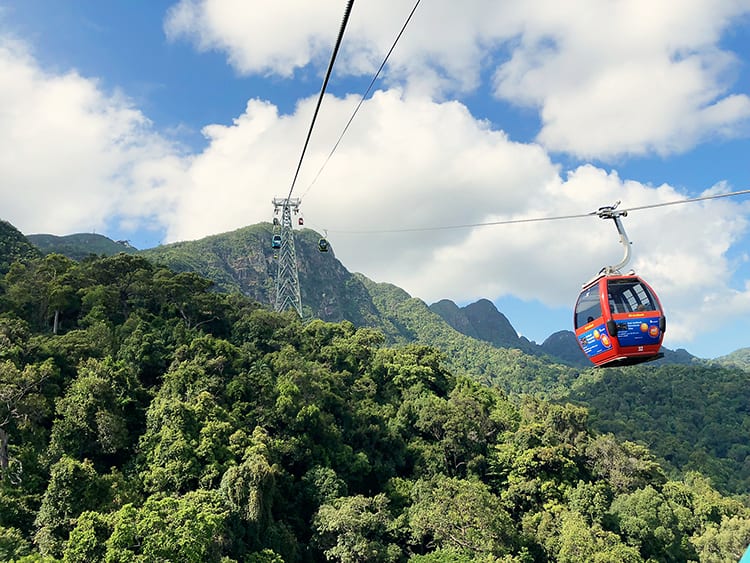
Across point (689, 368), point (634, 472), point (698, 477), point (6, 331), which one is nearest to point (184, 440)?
point (6, 331)

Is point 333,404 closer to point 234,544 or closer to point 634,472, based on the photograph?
point 234,544

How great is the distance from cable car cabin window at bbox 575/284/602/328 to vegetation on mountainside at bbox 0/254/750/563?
12388 millimetres

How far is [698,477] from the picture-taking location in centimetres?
5103

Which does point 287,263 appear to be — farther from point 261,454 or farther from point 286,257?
point 261,454

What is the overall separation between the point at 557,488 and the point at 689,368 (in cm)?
8927

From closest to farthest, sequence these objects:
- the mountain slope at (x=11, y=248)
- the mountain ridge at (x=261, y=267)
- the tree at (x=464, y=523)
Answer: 1. the tree at (x=464, y=523)
2. the mountain slope at (x=11, y=248)
3. the mountain ridge at (x=261, y=267)

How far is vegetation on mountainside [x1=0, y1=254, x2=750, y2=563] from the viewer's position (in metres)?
18.4

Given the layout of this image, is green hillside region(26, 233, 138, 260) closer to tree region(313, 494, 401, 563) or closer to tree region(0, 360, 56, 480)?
tree region(0, 360, 56, 480)

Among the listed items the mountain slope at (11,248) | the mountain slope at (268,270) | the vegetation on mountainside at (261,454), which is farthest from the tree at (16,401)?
the mountain slope at (268,270)

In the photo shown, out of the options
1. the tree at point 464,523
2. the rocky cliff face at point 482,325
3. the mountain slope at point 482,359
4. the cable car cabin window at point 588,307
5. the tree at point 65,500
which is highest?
the rocky cliff face at point 482,325

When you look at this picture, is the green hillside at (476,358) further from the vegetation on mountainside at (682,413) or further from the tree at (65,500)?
the tree at (65,500)

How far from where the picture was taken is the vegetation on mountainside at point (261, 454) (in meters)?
18.4

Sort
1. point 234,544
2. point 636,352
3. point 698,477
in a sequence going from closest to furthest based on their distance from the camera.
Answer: point 636,352
point 234,544
point 698,477

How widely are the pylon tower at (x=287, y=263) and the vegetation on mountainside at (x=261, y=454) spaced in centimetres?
582
